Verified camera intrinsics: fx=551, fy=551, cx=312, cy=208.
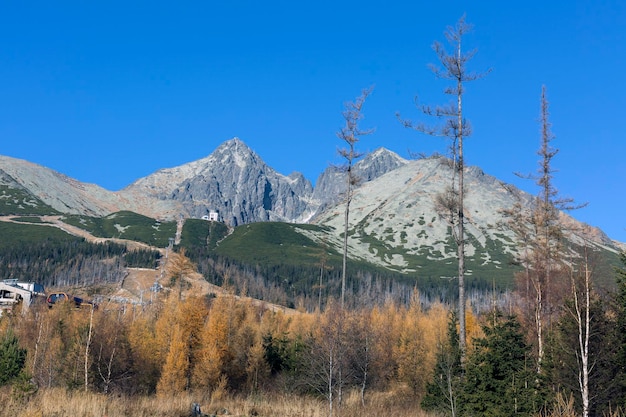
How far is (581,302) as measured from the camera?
1722cm

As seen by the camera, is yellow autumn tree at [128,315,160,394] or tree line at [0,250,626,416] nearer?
tree line at [0,250,626,416]

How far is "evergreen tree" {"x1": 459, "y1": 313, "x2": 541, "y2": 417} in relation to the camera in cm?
1624

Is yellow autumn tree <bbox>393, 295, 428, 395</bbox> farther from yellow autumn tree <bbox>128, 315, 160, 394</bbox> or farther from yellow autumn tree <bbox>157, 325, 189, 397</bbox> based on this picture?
yellow autumn tree <bbox>128, 315, 160, 394</bbox>

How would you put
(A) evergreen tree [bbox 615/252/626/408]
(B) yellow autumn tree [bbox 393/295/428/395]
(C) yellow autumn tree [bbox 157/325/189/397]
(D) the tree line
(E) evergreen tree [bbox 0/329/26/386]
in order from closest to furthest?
(A) evergreen tree [bbox 615/252/626/408] → (D) the tree line → (C) yellow autumn tree [bbox 157/325/189/397] → (E) evergreen tree [bbox 0/329/26/386] → (B) yellow autumn tree [bbox 393/295/428/395]

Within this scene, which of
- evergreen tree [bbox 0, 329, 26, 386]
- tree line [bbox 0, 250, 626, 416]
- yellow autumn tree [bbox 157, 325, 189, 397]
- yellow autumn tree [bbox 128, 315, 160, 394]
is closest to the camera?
tree line [bbox 0, 250, 626, 416]

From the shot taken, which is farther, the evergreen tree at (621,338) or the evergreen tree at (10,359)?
the evergreen tree at (10,359)

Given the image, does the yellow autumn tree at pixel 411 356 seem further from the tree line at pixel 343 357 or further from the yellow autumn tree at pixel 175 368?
the yellow autumn tree at pixel 175 368

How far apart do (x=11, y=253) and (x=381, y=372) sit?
17877 cm

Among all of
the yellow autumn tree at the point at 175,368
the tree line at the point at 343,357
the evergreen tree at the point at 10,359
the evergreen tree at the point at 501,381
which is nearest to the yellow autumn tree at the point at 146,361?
the tree line at the point at 343,357

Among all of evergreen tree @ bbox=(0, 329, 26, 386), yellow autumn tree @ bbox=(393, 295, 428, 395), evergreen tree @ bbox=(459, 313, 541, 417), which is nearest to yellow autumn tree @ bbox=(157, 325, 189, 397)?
evergreen tree @ bbox=(0, 329, 26, 386)

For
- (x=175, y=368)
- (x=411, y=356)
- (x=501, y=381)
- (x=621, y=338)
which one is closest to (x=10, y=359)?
(x=175, y=368)

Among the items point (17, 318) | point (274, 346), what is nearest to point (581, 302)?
point (274, 346)

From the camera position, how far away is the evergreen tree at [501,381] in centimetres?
1624

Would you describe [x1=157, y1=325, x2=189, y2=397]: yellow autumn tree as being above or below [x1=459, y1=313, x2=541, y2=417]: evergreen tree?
below
